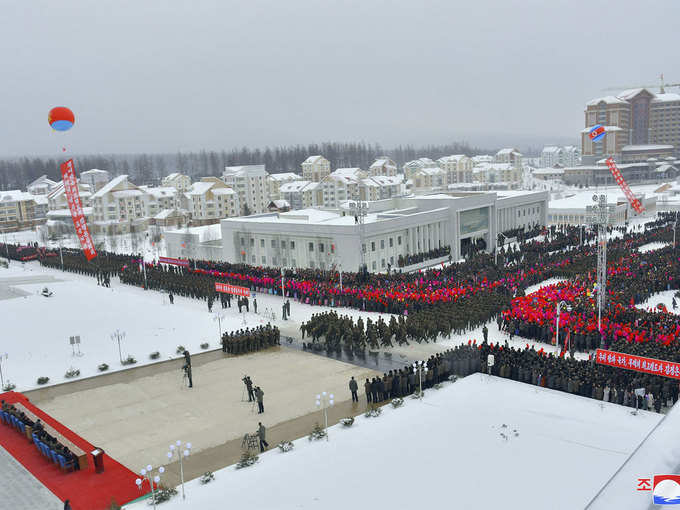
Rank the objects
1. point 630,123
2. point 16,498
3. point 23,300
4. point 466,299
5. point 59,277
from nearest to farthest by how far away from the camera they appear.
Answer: point 16,498, point 466,299, point 23,300, point 59,277, point 630,123

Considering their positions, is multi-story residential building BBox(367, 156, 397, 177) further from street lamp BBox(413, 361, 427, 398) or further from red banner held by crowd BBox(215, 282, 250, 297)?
street lamp BBox(413, 361, 427, 398)

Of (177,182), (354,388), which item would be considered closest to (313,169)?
(177,182)

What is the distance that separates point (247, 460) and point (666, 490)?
1051 centimetres

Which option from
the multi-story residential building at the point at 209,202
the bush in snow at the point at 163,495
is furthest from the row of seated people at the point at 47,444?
the multi-story residential building at the point at 209,202

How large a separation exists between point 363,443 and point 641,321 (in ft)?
41.7

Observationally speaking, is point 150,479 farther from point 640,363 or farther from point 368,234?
point 368,234

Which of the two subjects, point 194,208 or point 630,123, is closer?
point 194,208

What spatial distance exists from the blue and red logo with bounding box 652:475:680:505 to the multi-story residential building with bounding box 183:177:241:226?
76.6 meters

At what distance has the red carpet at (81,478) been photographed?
38.3 ft

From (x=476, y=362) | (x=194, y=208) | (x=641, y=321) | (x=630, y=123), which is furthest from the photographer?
(x=630, y=123)

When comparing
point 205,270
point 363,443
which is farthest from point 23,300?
point 363,443

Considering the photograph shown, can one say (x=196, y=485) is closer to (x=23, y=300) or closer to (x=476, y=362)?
(x=476, y=362)

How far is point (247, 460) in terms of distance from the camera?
12.7 metres

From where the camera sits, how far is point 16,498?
38.7 ft
